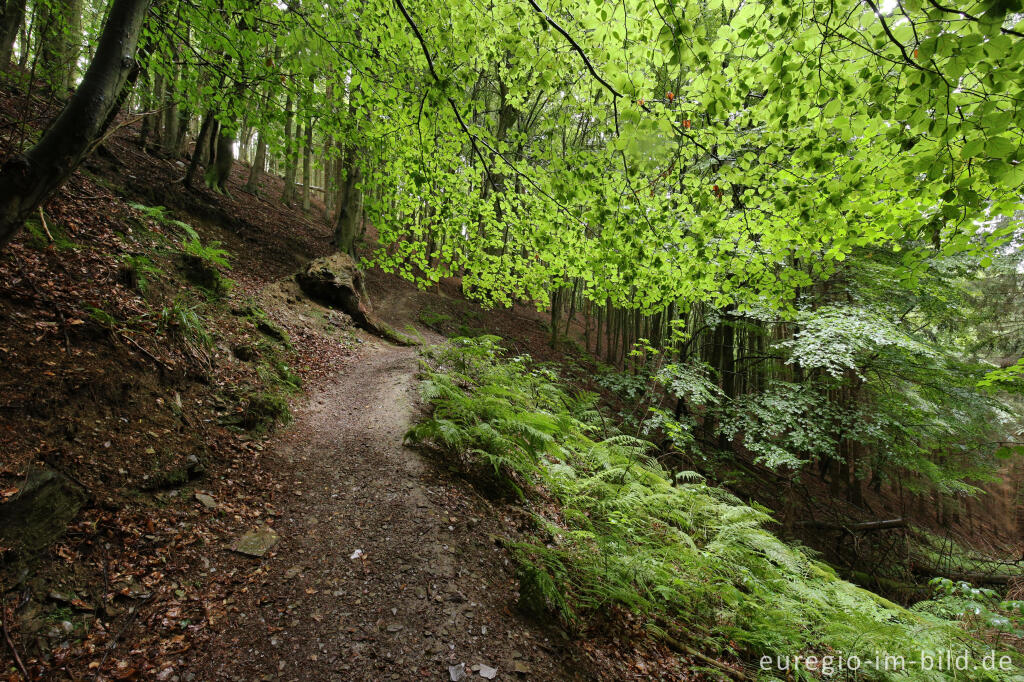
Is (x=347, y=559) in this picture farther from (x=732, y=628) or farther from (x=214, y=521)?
(x=732, y=628)

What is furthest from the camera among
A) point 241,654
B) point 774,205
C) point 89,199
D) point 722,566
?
point 89,199

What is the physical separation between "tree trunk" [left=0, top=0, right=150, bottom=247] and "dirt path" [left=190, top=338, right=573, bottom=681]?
2782mm

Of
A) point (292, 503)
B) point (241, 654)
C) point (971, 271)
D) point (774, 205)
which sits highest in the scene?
point (971, 271)

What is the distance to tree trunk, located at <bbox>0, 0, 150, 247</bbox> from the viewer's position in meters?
2.45

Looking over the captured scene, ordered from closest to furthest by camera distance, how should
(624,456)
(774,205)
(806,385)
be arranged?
(774,205) → (624,456) → (806,385)

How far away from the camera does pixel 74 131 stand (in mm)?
2523

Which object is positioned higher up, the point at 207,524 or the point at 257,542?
the point at 207,524

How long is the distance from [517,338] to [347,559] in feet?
44.7

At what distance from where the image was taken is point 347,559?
10.4 ft

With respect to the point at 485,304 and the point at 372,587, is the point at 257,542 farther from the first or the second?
the point at 485,304

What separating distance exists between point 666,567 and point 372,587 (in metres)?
2.88

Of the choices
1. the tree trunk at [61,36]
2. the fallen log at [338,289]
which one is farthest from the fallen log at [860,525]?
the tree trunk at [61,36]

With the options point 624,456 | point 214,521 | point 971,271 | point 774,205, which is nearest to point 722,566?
point 624,456

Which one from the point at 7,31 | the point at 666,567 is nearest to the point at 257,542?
the point at 666,567
